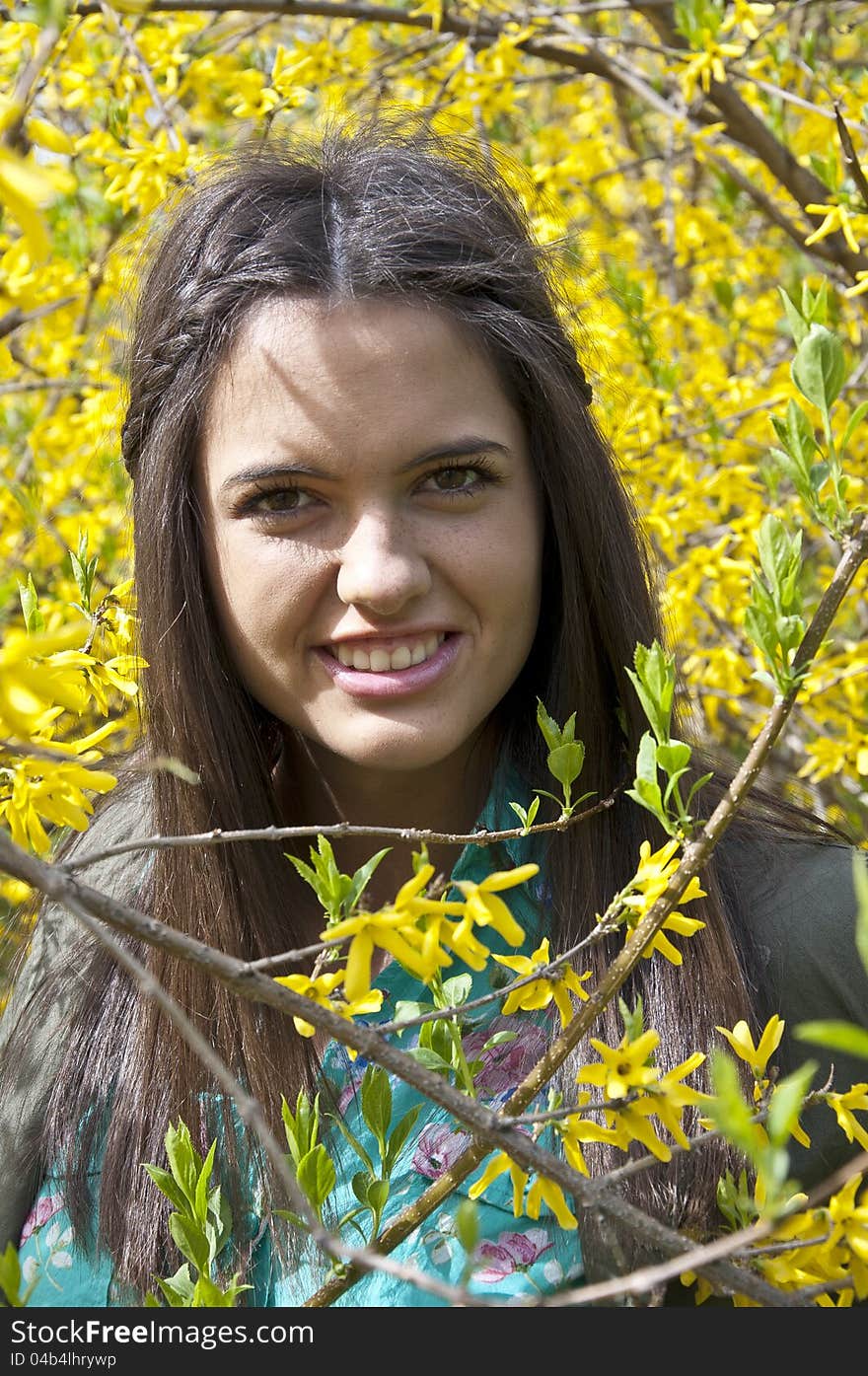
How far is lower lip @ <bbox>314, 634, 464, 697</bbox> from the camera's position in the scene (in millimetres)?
1304

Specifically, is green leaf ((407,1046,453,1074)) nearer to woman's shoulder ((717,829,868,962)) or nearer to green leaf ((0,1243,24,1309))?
green leaf ((0,1243,24,1309))

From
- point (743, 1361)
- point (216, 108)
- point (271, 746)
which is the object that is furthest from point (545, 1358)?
point (216, 108)

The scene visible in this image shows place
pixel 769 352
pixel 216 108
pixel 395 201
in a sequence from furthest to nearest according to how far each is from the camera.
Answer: pixel 769 352 < pixel 216 108 < pixel 395 201

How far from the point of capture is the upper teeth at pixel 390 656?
4.25 ft

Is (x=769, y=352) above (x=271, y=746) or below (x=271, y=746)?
above

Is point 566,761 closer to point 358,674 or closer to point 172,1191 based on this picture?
point 358,674

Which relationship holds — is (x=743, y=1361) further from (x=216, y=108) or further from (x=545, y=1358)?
(x=216, y=108)

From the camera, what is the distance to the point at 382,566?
1.24m

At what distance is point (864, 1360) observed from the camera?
98 centimetres

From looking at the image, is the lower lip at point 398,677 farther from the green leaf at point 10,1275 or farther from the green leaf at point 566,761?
the green leaf at point 10,1275

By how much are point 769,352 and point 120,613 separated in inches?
107

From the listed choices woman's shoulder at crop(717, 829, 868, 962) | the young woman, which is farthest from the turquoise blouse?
woman's shoulder at crop(717, 829, 868, 962)

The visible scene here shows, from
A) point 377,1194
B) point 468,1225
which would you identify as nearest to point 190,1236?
point 377,1194

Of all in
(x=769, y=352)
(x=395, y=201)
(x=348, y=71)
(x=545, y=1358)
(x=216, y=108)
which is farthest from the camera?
(x=769, y=352)
